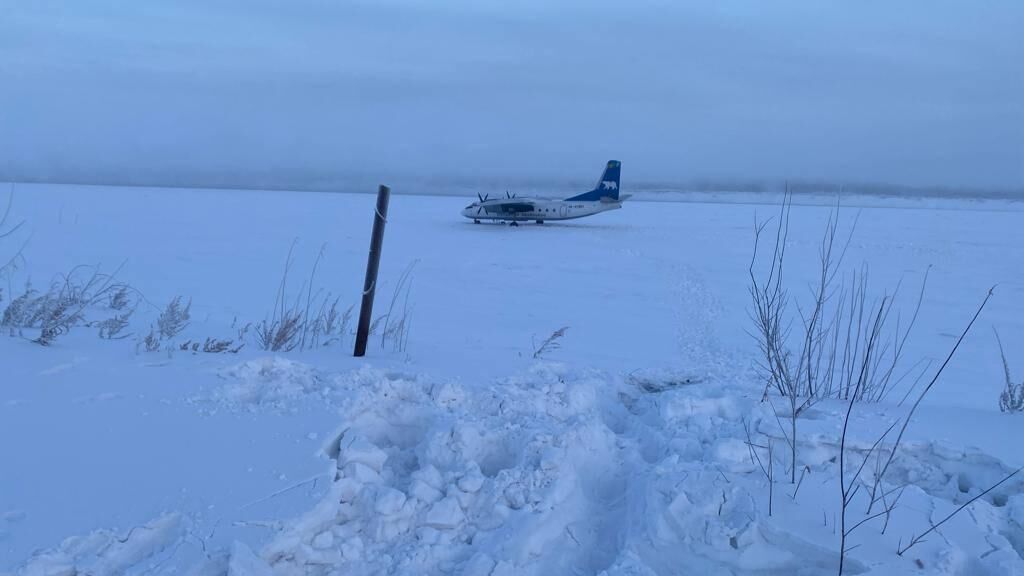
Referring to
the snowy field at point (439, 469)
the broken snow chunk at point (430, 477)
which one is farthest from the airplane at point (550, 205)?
the broken snow chunk at point (430, 477)

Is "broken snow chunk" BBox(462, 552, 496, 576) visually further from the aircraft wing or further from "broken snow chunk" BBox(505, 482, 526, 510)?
the aircraft wing

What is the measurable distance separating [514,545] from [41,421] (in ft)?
8.12

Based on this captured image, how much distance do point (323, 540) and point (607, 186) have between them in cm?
3307

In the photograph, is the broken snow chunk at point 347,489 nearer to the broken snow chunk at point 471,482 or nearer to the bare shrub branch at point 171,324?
the broken snow chunk at point 471,482

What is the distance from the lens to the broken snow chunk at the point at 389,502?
2.99 m

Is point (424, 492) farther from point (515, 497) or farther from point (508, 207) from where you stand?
point (508, 207)

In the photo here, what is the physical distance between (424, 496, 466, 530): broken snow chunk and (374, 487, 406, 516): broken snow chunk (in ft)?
0.45

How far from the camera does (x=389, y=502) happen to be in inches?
119

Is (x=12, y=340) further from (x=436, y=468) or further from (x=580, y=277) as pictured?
(x=580, y=277)

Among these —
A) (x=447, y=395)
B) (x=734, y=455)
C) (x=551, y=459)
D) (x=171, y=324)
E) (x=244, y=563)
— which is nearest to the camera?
(x=244, y=563)

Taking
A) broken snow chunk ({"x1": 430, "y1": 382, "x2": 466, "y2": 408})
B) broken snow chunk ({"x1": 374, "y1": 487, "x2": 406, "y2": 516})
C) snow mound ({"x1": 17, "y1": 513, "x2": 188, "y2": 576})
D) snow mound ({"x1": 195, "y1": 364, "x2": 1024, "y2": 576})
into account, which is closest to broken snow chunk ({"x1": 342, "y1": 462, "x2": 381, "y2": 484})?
snow mound ({"x1": 195, "y1": 364, "x2": 1024, "y2": 576})

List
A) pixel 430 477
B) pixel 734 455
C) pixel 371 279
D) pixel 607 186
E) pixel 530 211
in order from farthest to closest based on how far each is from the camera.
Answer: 1. pixel 607 186
2. pixel 530 211
3. pixel 371 279
4. pixel 734 455
5. pixel 430 477

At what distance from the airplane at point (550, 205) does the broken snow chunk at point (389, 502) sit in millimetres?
28466

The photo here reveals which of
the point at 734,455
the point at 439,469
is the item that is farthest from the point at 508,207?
the point at 439,469
